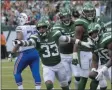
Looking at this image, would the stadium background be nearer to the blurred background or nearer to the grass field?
the blurred background

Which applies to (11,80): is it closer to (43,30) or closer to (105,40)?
(43,30)

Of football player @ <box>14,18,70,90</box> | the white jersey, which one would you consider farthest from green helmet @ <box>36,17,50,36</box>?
the white jersey

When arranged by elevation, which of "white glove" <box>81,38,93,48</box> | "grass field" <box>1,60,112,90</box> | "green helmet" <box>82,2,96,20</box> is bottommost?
"grass field" <box>1,60,112,90</box>

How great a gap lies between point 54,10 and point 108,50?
44.8 ft

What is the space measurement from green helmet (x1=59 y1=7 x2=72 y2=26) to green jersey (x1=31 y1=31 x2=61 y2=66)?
806 mm

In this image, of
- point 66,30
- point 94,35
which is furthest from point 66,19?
point 94,35

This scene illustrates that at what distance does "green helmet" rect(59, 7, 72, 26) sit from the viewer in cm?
905

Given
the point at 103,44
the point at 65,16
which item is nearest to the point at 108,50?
the point at 103,44

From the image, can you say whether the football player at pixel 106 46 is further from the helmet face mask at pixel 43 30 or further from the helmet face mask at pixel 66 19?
the helmet face mask at pixel 66 19

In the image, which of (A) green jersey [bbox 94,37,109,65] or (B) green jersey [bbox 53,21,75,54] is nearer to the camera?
(A) green jersey [bbox 94,37,109,65]

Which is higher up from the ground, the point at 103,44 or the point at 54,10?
the point at 103,44

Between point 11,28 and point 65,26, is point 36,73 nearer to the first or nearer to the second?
point 65,26

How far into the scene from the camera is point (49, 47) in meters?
8.31

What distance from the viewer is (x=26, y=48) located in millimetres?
9531
